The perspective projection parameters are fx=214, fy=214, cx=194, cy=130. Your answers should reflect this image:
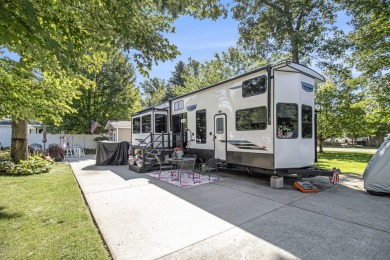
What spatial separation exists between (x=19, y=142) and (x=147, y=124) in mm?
6013

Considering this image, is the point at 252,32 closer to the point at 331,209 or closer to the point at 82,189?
the point at 331,209

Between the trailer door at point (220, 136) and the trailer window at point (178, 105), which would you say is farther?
the trailer window at point (178, 105)

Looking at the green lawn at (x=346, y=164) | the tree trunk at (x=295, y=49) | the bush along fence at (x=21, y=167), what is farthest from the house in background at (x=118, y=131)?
the green lawn at (x=346, y=164)

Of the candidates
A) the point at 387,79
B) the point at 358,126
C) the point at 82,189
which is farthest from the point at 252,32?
the point at 358,126

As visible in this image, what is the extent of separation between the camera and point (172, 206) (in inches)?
195

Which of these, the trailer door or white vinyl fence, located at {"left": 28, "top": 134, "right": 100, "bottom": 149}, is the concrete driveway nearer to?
the trailer door

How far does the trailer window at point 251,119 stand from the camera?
647 centimetres

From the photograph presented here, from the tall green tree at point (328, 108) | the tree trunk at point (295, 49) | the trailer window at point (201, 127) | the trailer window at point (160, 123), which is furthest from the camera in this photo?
the tall green tree at point (328, 108)

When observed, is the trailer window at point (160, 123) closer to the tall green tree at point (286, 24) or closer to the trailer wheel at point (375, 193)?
the tall green tree at point (286, 24)

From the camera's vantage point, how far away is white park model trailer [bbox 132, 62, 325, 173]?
6203 mm

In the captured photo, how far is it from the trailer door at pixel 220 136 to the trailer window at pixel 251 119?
31.0 inches

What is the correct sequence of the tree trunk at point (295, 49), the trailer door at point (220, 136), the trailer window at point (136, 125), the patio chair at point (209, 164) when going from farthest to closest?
1. the trailer window at point (136, 125)
2. the tree trunk at point (295, 49)
3. the trailer door at point (220, 136)
4. the patio chair at point (209, 164)

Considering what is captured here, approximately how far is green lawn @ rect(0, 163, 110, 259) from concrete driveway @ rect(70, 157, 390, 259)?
0.90 feet

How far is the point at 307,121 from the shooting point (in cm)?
678
